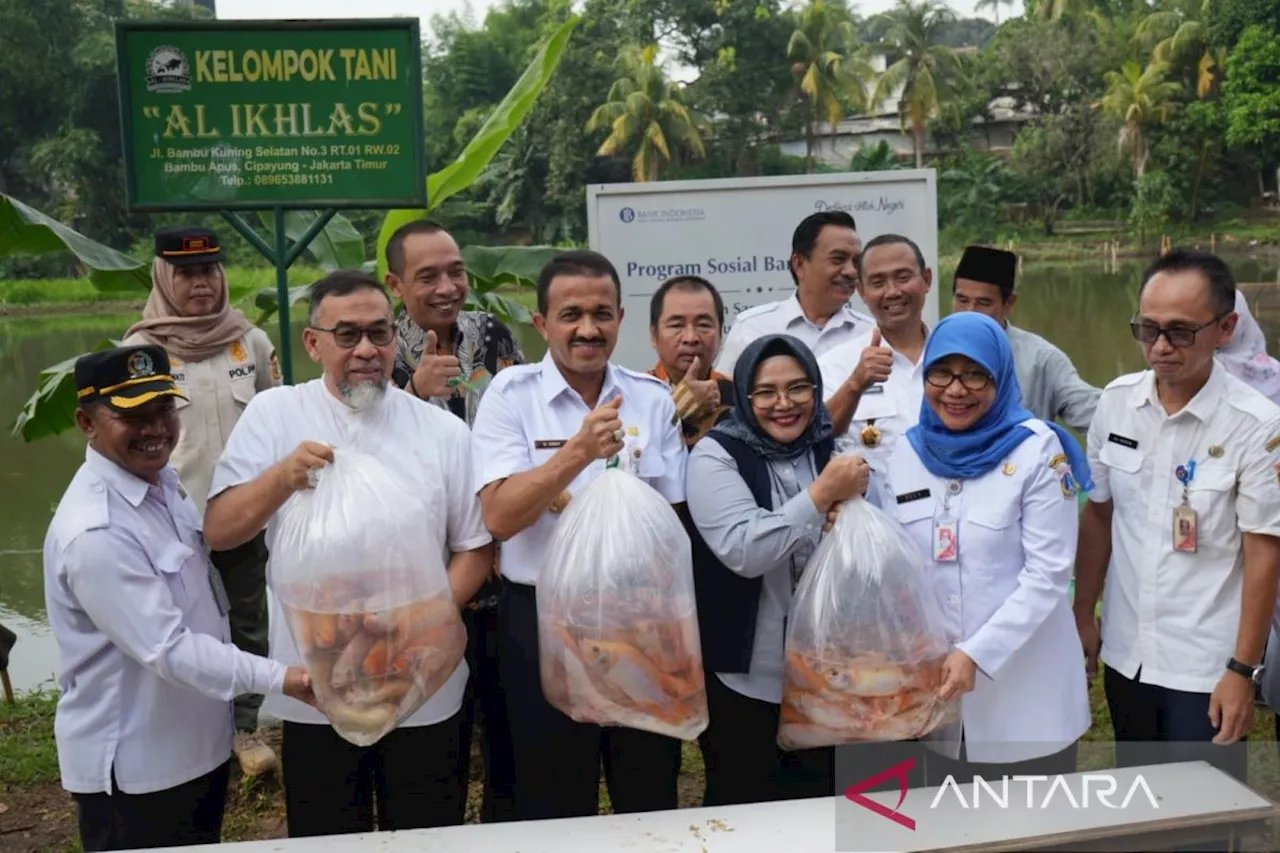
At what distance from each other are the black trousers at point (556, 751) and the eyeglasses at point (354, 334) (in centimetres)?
66

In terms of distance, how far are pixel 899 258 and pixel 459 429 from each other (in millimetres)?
1476

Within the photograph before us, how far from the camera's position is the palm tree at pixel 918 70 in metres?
36.9

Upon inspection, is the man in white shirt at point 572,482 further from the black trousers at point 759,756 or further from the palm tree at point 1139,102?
the palm tree at point 1139,102

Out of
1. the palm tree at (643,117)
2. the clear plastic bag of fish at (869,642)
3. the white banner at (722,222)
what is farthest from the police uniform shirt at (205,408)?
the palm tree at (643,117)

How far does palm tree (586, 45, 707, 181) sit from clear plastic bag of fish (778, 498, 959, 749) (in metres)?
30.1

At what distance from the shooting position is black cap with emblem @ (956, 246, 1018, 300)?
370 cm

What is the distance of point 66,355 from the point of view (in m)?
18.1

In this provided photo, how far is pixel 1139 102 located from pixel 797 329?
3146 centimetres

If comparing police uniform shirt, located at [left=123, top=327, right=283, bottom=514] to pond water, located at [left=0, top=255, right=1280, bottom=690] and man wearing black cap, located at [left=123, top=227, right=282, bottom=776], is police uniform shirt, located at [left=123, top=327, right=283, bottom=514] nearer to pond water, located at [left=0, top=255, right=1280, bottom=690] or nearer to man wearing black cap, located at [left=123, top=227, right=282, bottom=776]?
man wearing black cap, located at [left=123, top=227, right=282, bottom=776]

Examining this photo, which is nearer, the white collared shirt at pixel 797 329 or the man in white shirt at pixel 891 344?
the man in white shirt at pixel 891 344

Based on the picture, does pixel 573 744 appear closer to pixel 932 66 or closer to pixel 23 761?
pixel 23 761

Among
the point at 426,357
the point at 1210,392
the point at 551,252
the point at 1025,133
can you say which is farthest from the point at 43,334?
the point at 1025,133

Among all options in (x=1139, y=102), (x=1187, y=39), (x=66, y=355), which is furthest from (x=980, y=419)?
(x=1187, y=39)

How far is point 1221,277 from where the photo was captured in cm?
268
